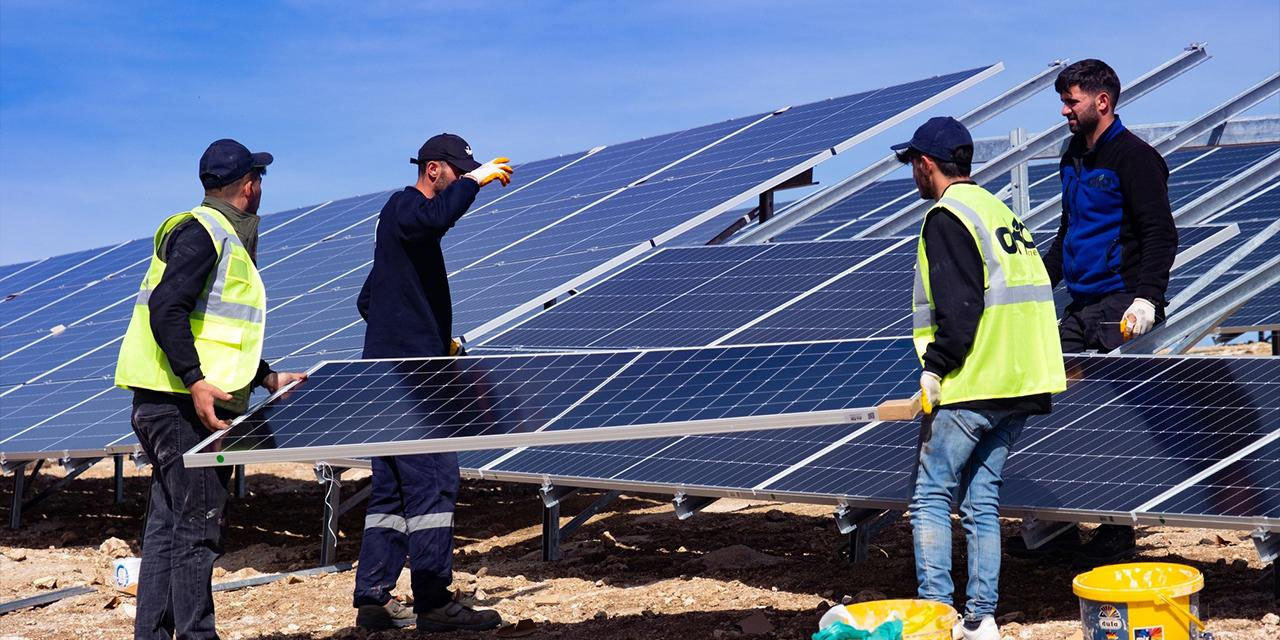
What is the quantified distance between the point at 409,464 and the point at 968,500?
2.56 metres

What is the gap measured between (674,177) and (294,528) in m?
4.17

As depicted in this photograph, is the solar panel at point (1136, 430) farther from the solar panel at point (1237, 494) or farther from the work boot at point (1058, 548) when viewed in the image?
the work boot at point (1058, 548)

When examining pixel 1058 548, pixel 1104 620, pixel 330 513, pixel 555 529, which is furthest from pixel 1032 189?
pixel 1104 620

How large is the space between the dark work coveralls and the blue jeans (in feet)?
7.56

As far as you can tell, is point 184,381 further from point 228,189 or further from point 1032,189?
point 1032,189

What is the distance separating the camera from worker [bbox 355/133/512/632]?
7.27 m

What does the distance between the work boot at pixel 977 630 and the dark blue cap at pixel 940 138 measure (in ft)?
5.76

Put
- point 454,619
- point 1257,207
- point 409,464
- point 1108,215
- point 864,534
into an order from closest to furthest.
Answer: point 409,464
point 454,619
point 1108,215
point 864,534
point 1257,207

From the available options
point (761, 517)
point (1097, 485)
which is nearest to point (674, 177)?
point (761, 517)

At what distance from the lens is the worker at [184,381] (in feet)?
20.8

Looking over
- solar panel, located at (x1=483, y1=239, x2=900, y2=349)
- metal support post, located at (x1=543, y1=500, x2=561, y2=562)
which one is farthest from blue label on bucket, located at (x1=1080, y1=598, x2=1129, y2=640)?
metal support post, located at (x1=543, y1=500, x2=561, y2=562)

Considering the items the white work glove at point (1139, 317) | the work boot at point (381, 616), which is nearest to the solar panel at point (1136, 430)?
the white work glove at point (1139, 317)

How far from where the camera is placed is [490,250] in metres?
13.1

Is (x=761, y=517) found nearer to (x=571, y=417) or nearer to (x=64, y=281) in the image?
(x=571, y=417)
